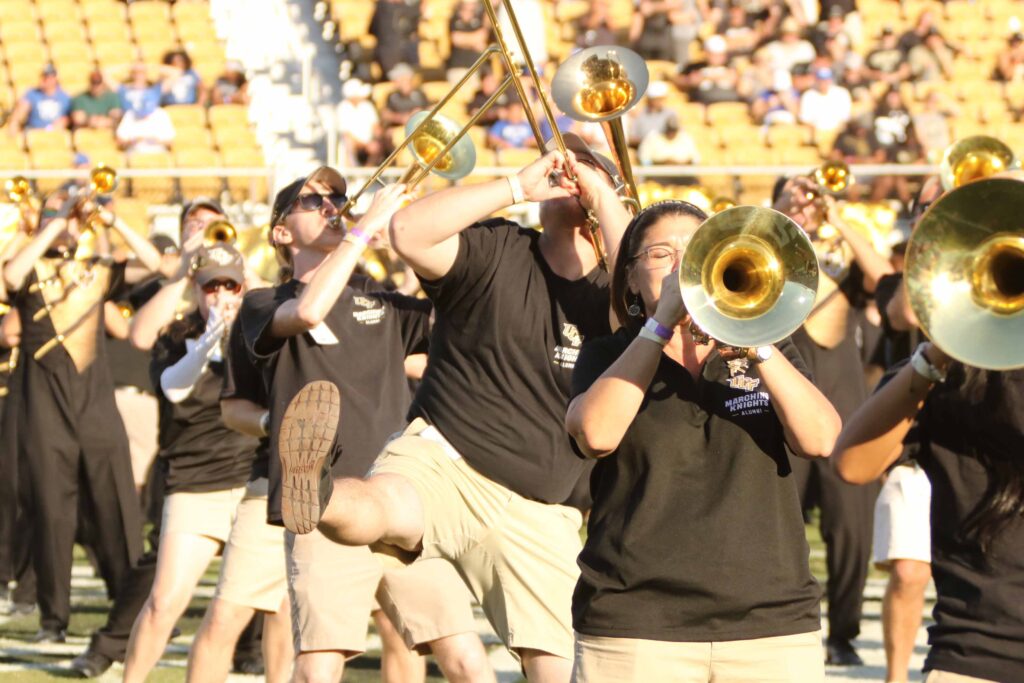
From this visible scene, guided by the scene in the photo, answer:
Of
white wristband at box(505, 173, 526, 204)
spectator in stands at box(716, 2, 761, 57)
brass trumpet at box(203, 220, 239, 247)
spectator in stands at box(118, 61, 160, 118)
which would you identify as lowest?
brass trumpet at box(203, 220, 239, 247)

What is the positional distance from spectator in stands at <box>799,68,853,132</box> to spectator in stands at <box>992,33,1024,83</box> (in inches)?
89.4

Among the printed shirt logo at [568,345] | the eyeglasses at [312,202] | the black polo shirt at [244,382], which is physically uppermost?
the eyeglasses at [312,202]

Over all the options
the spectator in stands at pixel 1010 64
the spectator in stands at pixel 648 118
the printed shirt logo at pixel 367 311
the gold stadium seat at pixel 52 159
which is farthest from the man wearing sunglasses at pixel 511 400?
the spectator in stands at pixel 1010 64

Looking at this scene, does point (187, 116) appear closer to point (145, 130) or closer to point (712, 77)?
point (145, 130)

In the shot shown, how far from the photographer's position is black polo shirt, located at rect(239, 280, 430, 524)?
19.2ft

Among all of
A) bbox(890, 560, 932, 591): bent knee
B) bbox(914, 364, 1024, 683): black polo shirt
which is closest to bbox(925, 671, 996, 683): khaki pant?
bbox(914, 364, 1024, 683): black polo shirt

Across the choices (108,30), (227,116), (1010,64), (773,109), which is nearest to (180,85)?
(227,116)

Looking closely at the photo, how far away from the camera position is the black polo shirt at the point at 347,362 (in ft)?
19.2

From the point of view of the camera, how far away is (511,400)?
5168 mm

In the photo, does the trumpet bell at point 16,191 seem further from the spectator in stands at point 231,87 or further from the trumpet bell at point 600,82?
the spectator in stands at point 231,87

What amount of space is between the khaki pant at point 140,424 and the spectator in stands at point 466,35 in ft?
25.4

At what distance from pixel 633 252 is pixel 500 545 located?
1.41m

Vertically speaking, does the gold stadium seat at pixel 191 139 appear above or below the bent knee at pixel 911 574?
above

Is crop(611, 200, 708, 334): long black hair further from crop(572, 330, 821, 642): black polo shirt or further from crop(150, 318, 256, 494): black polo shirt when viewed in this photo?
crop(150, 318, 256, 494): black polo shirt
